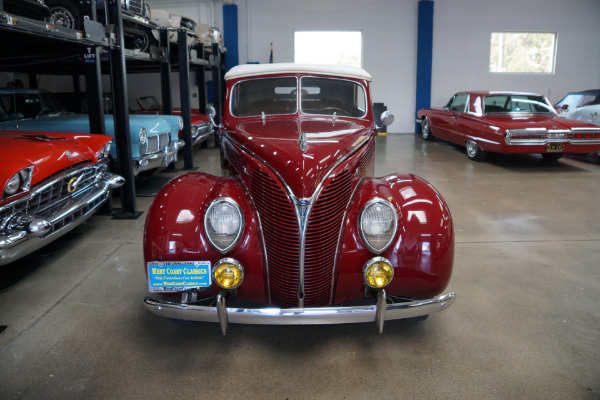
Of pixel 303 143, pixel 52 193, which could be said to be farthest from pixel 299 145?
pixel 52 193

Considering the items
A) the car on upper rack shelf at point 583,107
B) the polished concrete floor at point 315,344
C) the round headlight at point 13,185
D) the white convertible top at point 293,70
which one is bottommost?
the polished concrete floor at point 315,344

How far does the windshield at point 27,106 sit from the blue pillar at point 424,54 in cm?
1095

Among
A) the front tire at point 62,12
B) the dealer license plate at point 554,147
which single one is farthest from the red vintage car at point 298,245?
the dealer license plate at point 554,147

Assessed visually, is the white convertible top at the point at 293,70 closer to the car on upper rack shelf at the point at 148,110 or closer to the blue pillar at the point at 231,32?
the car on upper rack shelf at the point at 148,110

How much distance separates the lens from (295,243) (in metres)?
2.36

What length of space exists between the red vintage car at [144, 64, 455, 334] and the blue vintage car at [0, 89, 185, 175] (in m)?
3.34

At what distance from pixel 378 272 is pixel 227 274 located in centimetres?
78

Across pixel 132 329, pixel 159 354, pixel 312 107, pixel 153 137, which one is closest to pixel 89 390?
pixel 159 354

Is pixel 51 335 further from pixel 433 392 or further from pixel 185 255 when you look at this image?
pixel 433 392

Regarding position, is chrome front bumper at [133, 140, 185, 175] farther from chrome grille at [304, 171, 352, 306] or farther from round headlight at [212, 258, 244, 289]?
chrome grille at [304, 171, 352, 306]

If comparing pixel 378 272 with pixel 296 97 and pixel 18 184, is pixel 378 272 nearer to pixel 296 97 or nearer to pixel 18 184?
pixel 296 97

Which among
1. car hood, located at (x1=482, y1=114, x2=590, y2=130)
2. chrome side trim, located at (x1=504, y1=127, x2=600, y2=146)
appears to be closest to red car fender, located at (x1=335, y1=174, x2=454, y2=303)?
chrome side trim, located at (x1=504, y1=127, x2=600, y2=146)

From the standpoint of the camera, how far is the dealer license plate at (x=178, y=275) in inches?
90.3

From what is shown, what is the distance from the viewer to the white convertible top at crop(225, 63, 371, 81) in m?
3.65
